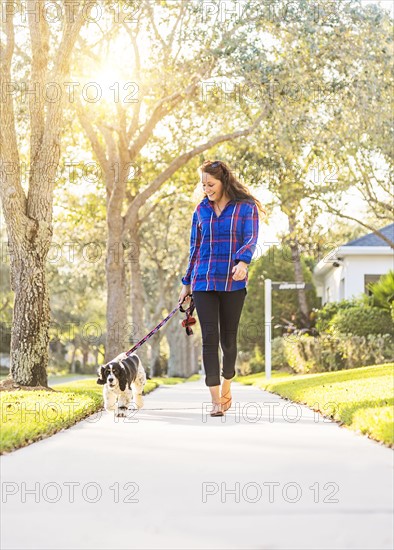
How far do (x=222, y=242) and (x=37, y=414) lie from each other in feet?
8.92

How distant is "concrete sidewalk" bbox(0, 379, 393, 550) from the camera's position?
450 centimetres

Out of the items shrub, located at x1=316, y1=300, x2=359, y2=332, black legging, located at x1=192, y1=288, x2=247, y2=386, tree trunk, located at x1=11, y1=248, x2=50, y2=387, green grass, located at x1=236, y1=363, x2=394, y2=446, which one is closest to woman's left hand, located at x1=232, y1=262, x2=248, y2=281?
black legging, located at x1=192, y1=288, x2=247, y2=386

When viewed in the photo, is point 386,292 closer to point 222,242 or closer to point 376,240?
point 376,240

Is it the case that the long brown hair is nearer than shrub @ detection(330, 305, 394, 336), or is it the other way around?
the long brown hair

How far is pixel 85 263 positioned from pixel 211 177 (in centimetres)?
2902

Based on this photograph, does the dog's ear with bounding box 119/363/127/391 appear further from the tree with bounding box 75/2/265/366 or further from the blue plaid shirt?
the tree with bounding box 75/2/265/366

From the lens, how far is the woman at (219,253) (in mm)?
8531

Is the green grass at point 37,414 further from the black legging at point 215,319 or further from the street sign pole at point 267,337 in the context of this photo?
the street sign pole at point 267,337

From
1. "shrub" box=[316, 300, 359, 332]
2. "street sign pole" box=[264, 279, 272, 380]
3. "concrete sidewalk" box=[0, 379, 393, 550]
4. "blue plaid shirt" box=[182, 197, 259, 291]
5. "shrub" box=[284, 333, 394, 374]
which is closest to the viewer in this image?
"concrete sidewalk" box=[0, 379, 393, 550]

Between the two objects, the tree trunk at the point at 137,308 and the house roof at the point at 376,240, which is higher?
the house roof at the point at 376,240

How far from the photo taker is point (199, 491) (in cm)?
542

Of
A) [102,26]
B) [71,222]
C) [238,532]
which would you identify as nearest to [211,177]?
[238,532]

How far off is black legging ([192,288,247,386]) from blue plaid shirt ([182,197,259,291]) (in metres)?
0.10

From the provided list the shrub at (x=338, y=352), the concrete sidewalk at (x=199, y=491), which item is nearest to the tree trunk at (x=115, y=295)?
the shrub at (x=338, y=352)
